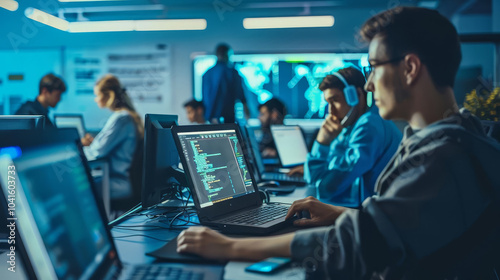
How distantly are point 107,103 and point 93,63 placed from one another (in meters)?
3.75

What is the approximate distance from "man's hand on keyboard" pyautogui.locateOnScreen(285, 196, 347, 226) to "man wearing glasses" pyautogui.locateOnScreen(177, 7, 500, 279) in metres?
0.34

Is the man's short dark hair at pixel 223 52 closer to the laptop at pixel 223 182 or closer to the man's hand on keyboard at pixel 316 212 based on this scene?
the laptop at pixel 223 182

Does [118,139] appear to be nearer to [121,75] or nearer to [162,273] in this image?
[162,273]

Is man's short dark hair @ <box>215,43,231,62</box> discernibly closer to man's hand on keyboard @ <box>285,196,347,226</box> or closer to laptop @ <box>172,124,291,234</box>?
laptop @ <box>172,124,291,234</box>

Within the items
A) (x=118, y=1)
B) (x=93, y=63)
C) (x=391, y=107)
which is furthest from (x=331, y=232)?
(x=93, y=63)

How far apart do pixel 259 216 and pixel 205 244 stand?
42cm

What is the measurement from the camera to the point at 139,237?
133 centimetres

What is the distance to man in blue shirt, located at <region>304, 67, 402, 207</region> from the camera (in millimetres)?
2205

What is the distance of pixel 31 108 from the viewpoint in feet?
12.4

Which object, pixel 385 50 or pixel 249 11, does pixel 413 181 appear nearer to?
pixel 385 50

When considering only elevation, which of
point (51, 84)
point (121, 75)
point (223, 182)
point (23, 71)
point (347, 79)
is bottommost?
point (223, 182)

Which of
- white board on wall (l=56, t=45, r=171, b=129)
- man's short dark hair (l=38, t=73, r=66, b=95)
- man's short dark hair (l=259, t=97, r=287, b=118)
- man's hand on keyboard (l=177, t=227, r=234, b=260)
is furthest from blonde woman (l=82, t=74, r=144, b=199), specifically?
white board on wall (l=56, t=45, r=171, b=129)

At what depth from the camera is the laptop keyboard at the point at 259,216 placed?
4.43 feet

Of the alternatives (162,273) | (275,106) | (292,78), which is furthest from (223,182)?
(292,78)
